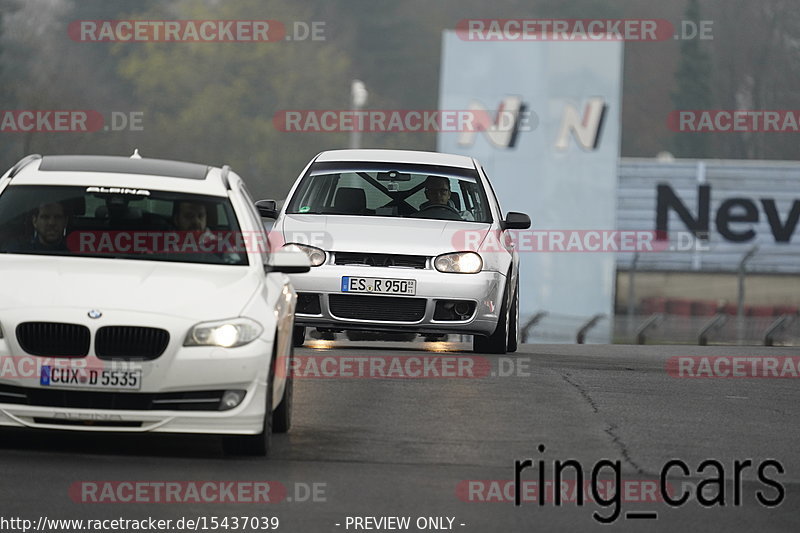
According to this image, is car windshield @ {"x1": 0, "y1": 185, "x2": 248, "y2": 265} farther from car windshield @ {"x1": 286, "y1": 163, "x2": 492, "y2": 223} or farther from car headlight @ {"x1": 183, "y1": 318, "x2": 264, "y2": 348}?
car windshield @ {"x1": 286, "y1": 163, "x2": 492, "y2": 223}

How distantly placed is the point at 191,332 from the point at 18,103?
248ft

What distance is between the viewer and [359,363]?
591 inches

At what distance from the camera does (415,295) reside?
15.2m

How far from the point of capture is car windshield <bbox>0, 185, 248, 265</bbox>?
33.9ft

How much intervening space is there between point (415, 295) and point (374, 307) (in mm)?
345

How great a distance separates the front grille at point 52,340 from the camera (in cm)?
931

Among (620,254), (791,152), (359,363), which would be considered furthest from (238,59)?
(359,363)

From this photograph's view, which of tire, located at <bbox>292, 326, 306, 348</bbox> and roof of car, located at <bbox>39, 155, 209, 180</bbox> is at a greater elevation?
roof of car, located at <bbox>39, 155, 209, 180</bbox>

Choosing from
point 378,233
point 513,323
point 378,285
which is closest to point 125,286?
point 378,285

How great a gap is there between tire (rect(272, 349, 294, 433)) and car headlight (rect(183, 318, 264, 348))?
0.91 meters

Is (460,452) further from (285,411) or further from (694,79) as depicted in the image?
(694,79)

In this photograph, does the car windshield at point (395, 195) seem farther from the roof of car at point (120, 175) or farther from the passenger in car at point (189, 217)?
the passenger in car at point (189, 217)

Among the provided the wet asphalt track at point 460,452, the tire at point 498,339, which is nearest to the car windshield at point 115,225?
the wet asphalt track at point 460,452

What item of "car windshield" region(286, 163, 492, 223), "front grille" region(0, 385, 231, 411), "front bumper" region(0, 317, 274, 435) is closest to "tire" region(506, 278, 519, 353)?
"car windshield" region(286, 163, 492, 223)
